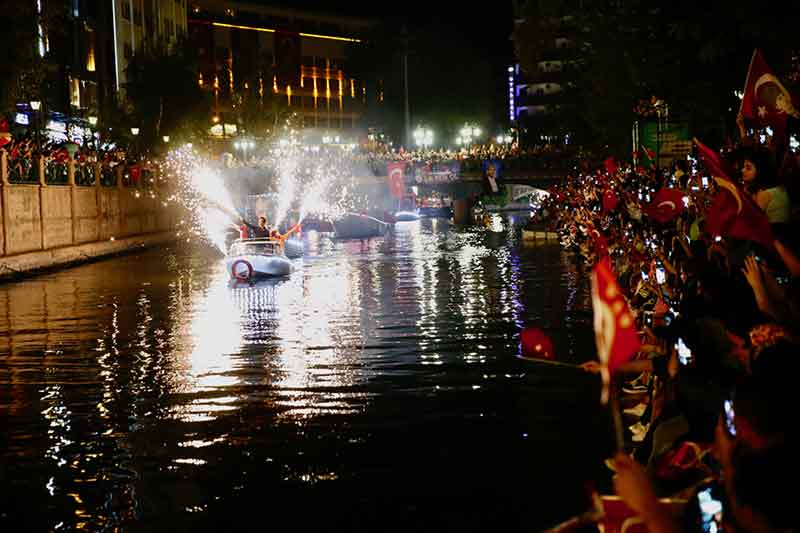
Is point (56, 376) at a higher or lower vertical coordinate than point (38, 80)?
lower

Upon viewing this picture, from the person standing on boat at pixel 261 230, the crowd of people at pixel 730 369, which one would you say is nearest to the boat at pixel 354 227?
the person standing on boat at pixel 261 230

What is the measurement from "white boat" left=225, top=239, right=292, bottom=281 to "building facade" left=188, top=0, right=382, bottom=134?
87.6m

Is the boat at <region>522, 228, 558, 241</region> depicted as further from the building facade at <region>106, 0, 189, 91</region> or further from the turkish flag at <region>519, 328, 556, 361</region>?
the turkish flag at <region>519, 328, 556, 361</region>

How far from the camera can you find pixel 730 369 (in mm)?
5973

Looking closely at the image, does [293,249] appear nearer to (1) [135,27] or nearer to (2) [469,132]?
(1) [135,27]

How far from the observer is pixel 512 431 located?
11.5 meters

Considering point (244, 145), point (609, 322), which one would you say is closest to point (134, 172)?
point (609, 322)

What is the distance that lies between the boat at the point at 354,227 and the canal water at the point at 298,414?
1341 inches

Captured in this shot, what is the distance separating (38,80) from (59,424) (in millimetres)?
32137

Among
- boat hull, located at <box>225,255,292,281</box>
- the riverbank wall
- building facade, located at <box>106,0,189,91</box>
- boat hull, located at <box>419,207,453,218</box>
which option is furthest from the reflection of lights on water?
boat hull, located at <box>225,255,292,281</box>

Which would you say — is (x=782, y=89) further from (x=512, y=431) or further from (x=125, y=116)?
(x=125, y=116)

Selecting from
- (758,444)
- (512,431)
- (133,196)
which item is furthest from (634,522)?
(133,196)

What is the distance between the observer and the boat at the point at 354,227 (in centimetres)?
6066

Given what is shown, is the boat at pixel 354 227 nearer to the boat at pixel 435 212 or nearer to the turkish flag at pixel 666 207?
the boat at pixel 435 212
